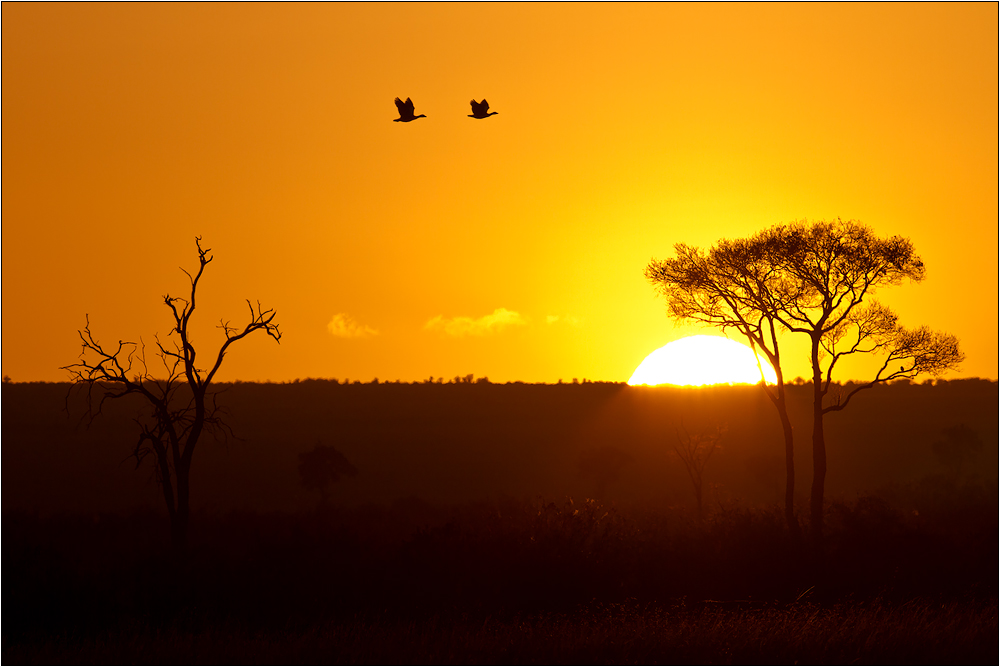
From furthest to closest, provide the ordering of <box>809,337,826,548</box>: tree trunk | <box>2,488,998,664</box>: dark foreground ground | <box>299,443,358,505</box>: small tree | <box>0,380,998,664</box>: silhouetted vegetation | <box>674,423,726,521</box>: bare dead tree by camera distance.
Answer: <box>299,443,358,505</box>: small tree < <box>674,423,726,521</box>: bare dead tree < <box>809,337,826,548</box>: tree trunk < <box>0,380,998,664</box>: silhouetted vegetation < <box>2,488,998,664</box>: dark foreground ground

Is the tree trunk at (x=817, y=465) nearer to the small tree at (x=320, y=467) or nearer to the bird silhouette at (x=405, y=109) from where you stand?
the bird silhouette at (x=405, y=109)

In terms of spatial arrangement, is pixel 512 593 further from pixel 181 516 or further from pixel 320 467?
pixel 320 467

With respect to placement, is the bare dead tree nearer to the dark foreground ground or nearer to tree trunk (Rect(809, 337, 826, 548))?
tree trunk (Rect(809, 337, 826, 548))

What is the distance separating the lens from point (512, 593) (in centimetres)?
2131

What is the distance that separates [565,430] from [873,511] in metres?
69.0

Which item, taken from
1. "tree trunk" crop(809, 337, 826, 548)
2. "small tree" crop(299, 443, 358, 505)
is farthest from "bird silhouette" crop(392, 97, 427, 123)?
"small tree" crop(299, 443, 358, 505)

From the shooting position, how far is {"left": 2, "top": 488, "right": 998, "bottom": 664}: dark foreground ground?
14.7m

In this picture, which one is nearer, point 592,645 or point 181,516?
point 592,645

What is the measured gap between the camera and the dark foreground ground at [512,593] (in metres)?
14.7

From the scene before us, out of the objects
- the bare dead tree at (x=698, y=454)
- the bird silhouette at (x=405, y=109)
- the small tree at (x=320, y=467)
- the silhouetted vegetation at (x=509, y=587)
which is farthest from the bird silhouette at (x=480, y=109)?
the small tree at (x=320, y=467)

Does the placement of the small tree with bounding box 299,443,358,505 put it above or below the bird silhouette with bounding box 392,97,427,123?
below

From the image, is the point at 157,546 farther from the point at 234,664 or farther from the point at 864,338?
the point at 864,338

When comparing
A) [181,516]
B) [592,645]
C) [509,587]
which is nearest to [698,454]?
[509,587]

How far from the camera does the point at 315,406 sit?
11469 cm
